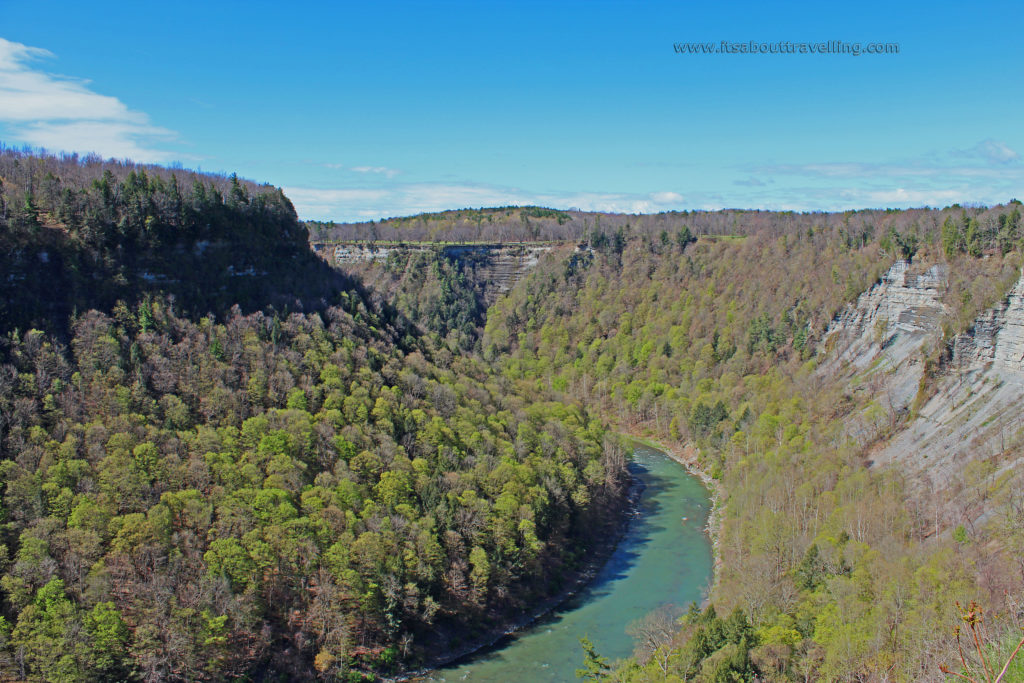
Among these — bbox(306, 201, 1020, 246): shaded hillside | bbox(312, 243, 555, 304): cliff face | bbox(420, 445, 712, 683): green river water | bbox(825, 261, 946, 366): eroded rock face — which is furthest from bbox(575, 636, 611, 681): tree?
bbox(312, 243, 555, 304): cliff face

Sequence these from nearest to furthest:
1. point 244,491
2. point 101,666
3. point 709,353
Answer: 1. point 101,666
2. point 244,491
3. point 709,353

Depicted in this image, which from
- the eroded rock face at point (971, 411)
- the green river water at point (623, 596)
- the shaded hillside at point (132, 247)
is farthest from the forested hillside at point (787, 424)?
the shaded hillside at point (132, 247)

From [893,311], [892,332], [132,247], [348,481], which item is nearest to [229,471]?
[348,481]

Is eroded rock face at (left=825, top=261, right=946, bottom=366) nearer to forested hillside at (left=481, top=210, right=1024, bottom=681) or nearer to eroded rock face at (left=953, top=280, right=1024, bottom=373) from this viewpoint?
forested hillside at (left=481, top=210, right=1024, bottom=681)

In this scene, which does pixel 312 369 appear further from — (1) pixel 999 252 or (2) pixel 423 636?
(1) pixel 999 252

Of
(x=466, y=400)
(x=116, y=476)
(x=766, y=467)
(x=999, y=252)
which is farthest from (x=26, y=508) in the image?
(x=999, y=252)

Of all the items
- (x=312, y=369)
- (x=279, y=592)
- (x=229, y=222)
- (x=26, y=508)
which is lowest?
(x=279, y=592)

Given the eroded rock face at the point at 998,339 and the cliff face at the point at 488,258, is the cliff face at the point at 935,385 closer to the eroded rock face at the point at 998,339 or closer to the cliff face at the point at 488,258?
the eroded rock face at the point at 998,339
